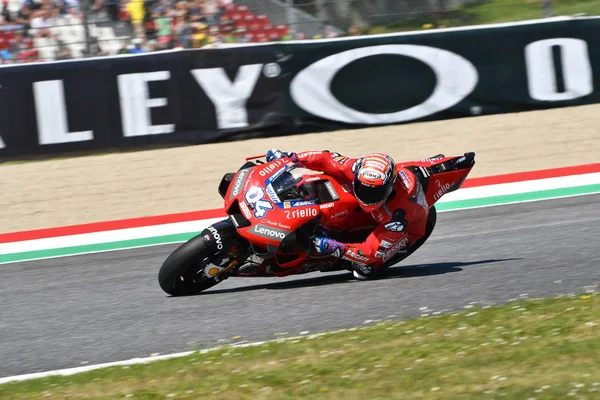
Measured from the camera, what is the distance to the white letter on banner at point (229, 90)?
1355cm

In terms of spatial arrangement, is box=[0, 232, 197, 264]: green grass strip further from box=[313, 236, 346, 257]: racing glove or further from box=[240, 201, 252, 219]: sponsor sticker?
box=[313, 236, 346, 257]: racing glove

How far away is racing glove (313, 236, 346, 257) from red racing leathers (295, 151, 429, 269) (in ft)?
0.27

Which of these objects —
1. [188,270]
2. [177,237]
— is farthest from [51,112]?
[188,270]

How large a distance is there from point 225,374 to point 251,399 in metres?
0.54

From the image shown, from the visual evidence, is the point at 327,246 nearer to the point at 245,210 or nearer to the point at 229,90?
the point at 245,210

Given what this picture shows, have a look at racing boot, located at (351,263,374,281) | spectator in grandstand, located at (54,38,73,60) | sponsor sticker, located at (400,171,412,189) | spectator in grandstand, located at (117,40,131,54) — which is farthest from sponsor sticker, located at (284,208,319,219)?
spectator in grandstand, located at (54,38,73,60)

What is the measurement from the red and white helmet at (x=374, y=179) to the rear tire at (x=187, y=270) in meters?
1.30

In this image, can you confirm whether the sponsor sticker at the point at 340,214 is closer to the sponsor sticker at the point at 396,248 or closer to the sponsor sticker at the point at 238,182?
the sponsor sticker at the point at 396,248

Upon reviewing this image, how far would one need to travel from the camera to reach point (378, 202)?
23.3ft

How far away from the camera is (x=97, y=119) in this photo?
1327 centimetres

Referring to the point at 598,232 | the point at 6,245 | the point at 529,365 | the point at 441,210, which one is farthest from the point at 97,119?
the point at 529,365

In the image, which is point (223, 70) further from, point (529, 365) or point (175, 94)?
point (529, 365)

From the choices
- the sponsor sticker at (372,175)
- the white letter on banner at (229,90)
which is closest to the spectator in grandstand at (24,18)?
the white letter on banner at (229,90)

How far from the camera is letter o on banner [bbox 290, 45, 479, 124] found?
13938 millimetres
